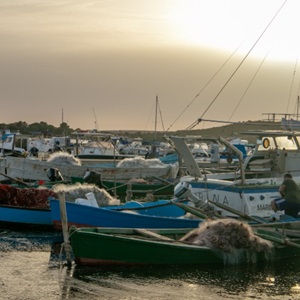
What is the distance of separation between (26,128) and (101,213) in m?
95.7

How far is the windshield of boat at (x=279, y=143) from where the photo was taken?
67.1 feet

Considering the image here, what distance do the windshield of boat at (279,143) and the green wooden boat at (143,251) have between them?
5731 mm

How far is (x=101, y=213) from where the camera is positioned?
58.6 ft

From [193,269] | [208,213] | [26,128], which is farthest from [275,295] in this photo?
[26,128]

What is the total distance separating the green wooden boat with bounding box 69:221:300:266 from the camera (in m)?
14.4

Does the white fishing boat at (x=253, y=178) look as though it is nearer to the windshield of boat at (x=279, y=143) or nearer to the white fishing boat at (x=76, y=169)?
the windshield of boat at (x=279, y=143)

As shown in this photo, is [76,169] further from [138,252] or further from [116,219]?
[138,252]

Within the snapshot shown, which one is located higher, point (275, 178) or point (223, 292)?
point (275, 178)

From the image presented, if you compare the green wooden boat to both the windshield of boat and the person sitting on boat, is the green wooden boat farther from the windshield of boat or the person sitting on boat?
the windshield of boat

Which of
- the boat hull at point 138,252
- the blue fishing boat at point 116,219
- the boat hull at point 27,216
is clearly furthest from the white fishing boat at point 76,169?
the boat hull at point 138,252

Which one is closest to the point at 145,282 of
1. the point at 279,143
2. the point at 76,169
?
the point at 279,143

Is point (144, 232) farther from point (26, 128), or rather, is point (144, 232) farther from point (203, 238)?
point (26, 128)

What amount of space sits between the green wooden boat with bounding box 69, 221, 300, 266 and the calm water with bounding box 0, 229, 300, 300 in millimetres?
181

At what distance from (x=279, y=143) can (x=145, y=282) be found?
856 cm
